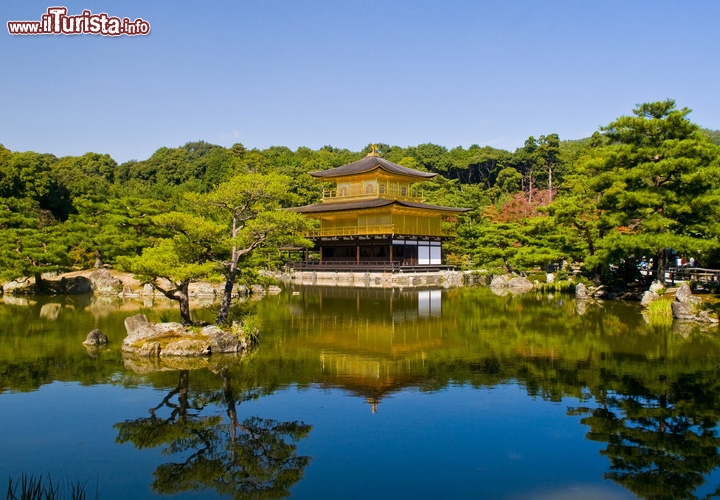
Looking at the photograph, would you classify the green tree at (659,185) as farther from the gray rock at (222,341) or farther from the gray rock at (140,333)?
the gray rock at (140,333)

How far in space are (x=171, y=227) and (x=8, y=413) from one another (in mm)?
5723

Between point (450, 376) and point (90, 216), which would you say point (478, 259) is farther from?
point (450, 376)

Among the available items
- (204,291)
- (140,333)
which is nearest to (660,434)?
(140,333)

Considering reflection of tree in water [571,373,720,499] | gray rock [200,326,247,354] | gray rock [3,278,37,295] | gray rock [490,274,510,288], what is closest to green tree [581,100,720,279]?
gray rock [490,274,510,288]

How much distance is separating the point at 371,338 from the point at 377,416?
6424 mm

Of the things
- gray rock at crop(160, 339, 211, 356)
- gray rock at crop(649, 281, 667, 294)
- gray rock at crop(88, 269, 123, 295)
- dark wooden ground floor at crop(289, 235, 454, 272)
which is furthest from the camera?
dark wooden ground floor at crop(289, 235, 454, 272)

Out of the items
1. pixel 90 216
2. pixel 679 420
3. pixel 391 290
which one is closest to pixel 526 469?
pixel 679 420

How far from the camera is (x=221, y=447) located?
7258 mm

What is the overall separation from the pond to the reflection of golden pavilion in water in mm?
80

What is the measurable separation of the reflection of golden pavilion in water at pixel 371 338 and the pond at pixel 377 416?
80 millimetres

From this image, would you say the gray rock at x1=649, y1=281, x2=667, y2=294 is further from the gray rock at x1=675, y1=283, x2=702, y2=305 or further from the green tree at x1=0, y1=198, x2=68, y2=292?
the green tree at x1=0, y1=198, x2=68, y2=292

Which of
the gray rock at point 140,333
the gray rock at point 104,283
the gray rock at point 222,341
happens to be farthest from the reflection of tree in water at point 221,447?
the gray rock at point 104,283

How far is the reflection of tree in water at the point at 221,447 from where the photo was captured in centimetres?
626

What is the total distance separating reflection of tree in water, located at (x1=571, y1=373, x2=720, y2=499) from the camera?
6316 mm
